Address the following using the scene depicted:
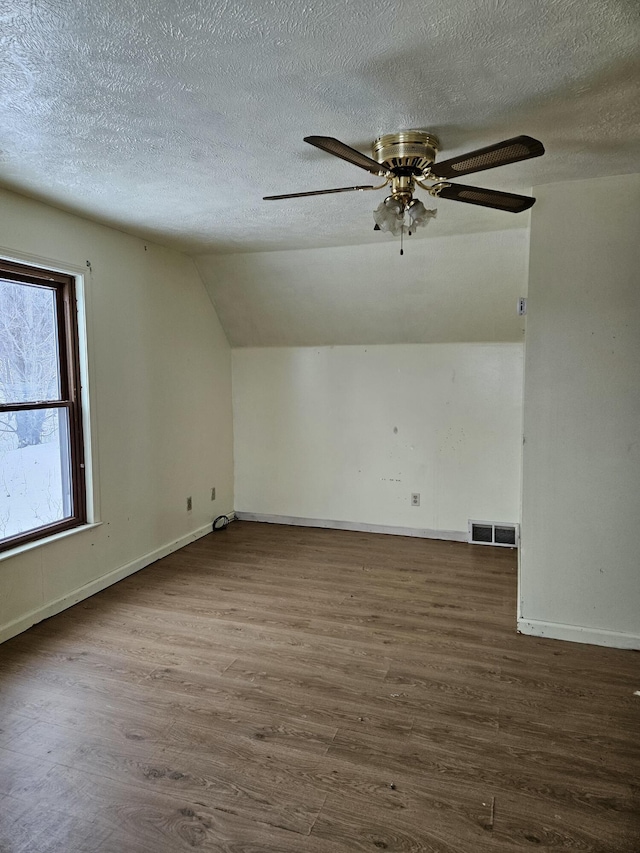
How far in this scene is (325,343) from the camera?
4.87 m

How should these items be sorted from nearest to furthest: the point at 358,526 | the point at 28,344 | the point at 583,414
→ the point at 583,414 → the point at 28,344 → the point at 358,526

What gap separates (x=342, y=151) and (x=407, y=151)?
20.8 inches

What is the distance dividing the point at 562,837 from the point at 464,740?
1.61ft

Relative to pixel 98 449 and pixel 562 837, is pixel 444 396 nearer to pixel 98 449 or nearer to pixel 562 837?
pixel 98 449

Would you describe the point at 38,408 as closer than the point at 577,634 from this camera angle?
No

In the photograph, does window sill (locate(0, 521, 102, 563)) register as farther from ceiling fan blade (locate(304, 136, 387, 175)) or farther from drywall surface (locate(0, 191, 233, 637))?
ceiling fan blade (locate(304, 136, 387, 175))

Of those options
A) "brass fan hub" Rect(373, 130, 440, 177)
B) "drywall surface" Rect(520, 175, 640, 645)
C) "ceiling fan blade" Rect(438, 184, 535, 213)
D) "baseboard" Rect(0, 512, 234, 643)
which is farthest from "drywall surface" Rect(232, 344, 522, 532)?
"brass fan hub" Rect(373, 130, 440, 177)

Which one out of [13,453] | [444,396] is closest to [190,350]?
[13,453]

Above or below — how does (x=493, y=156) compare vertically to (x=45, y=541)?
above

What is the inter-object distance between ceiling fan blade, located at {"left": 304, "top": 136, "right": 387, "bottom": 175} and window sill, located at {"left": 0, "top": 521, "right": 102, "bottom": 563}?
101 inches

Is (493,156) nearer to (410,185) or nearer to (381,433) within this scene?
(410,185)

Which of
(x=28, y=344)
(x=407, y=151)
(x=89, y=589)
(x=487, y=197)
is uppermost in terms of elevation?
(x=407, y=151)

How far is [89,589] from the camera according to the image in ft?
11.4

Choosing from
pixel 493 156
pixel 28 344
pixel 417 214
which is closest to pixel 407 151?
pixel 417 214
